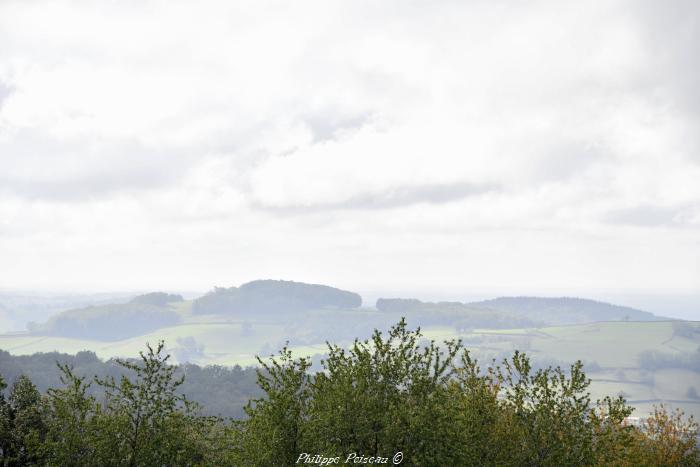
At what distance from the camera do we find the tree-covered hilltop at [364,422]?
42.1 meters

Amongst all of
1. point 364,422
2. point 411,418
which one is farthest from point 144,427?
point 411,418

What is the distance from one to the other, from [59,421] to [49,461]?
2.92m

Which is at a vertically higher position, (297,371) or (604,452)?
(297,371)

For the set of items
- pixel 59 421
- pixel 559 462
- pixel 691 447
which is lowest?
pixel 691 447

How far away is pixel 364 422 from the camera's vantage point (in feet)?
140

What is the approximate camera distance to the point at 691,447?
224 feet

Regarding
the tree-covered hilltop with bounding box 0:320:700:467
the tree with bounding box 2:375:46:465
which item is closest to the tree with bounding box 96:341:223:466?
the tree-covered hilltop with bounding box 0:320:700:467

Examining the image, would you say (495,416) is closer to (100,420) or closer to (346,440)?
(346,440)

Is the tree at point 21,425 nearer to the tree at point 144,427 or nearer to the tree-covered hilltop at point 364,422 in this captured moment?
the tree-covered hilltop at point 364,422

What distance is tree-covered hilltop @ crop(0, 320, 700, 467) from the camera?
138 feet

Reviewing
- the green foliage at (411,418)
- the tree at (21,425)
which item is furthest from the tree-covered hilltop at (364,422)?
the tree at (21,425)

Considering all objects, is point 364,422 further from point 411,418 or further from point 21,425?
point 21,425

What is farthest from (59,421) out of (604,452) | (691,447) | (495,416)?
(691,447)

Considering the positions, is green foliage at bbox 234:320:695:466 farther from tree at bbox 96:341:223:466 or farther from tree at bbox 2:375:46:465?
tree at bbox 2:375:46:465
